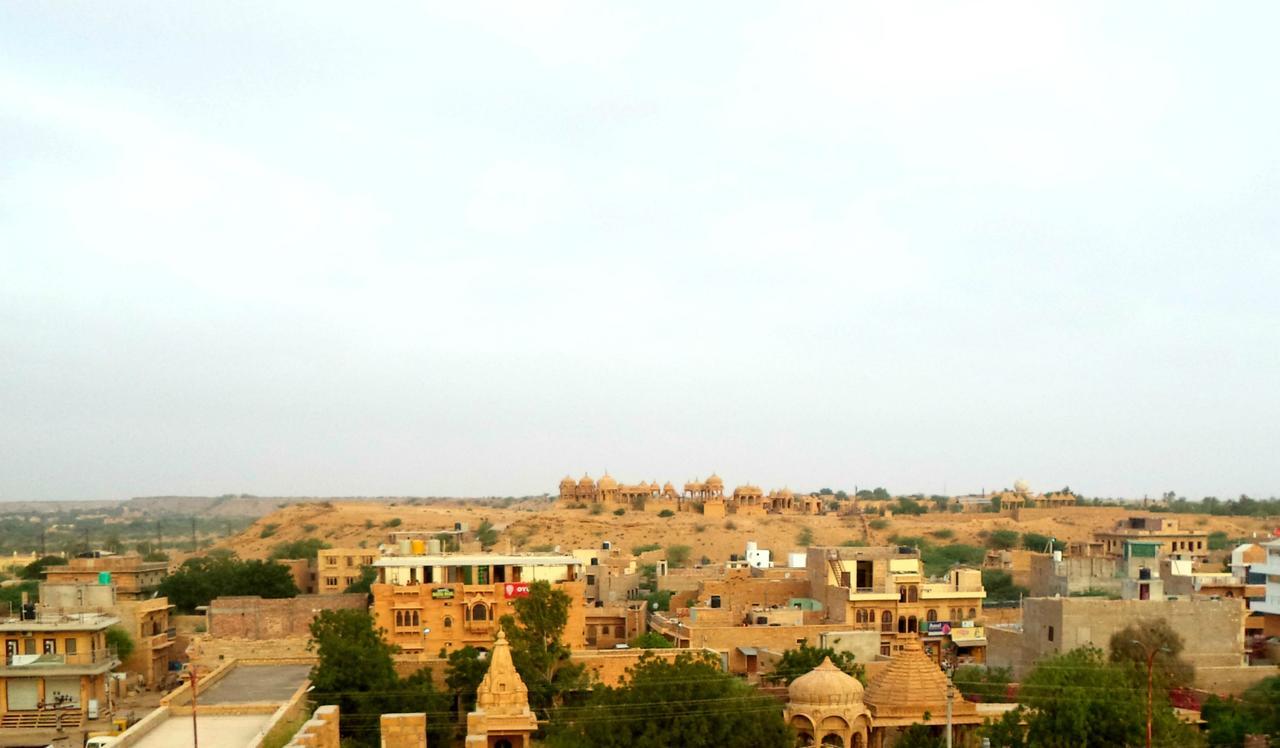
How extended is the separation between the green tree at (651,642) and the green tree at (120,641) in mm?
17312

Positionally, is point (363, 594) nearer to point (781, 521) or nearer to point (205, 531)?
point (781, 521)

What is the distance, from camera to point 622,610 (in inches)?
1964

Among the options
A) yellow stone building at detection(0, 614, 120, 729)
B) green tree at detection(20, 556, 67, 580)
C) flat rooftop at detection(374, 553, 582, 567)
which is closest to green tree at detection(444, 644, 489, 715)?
flat rooftop at detection(374, 553, 582, 567)

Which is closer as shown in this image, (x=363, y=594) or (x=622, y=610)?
(x=622, y=610)

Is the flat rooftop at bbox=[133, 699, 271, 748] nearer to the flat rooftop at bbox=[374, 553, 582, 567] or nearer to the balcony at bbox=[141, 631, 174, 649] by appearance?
the flat rooftop at bbox=[374, 553, 582, 567]

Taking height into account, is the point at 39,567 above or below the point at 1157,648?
below

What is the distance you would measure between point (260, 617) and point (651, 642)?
15.5 meters

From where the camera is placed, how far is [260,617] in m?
47.8

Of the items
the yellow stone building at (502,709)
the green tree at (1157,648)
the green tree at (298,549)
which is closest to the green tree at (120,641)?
the yellow stone building at (502,709)

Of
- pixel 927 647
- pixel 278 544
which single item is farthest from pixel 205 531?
pixel 927 647

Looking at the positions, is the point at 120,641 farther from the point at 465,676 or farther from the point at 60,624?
the point at 465,676

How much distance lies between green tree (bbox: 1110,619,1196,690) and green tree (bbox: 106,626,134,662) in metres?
31.9

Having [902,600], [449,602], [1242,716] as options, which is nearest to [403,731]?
[449,602]

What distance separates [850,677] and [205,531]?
172062 millimetres
